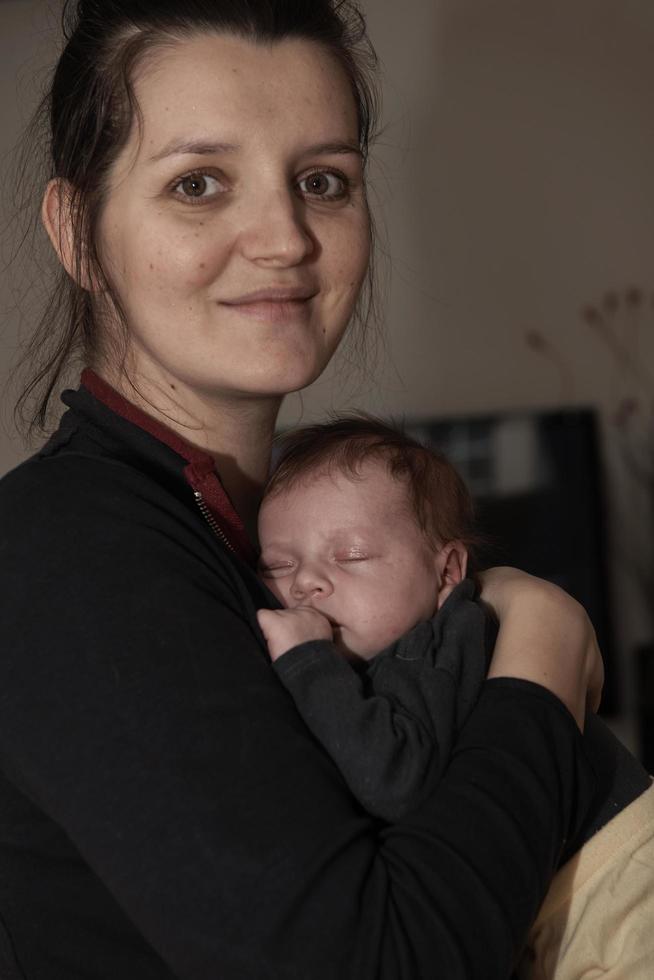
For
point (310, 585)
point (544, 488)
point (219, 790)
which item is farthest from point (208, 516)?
point (544, 488)

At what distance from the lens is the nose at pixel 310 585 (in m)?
1.29

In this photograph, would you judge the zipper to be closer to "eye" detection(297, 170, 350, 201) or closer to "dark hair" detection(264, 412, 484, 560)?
"dark hair" detection(264, 412, 484, 560)

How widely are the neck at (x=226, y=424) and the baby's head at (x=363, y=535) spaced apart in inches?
1.4

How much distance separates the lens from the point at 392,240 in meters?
4.34

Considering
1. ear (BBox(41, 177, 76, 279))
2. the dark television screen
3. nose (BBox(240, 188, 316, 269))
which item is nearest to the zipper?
nose (BBox(240, 188, 316, 269))

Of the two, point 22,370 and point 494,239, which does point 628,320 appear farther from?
point 22,370

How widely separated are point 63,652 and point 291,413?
3.50 m

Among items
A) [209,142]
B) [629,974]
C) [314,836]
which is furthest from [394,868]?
[209,142]

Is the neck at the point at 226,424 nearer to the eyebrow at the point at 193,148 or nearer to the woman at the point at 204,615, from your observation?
the woman at the point at 204,615

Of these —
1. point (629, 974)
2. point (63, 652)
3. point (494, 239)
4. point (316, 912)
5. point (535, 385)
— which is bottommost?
point (629, 974)

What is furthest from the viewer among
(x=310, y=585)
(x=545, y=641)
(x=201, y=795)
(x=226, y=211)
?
(x=310, y=585)

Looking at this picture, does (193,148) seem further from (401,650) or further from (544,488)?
(544,488)

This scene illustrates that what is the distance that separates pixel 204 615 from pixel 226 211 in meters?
0.44

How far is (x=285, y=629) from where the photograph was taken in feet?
3.56
